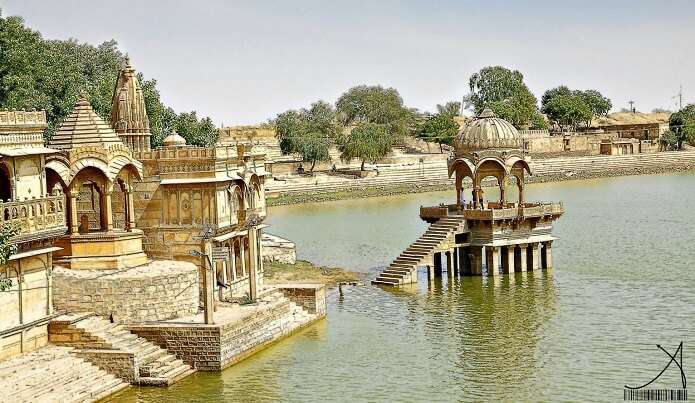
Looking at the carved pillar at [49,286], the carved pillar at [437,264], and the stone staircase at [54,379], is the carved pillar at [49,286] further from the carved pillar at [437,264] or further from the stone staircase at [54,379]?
the carved pillar at [437,264]

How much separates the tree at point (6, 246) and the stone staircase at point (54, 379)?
5.35 ft

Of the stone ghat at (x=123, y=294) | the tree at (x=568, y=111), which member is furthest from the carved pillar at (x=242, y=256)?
the tree at (x=568, y=111)

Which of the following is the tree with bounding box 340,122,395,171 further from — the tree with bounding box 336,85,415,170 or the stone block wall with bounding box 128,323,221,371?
the stone block wall with bounding box 128,323,221,371

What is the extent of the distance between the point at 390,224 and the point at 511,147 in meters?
19.6

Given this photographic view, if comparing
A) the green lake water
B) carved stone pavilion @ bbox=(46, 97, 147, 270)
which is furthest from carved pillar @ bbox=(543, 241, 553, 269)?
carved stone pavilion @ bbox=(46, 97, 147, 270)

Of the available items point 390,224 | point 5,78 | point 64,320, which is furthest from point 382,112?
point 64,320

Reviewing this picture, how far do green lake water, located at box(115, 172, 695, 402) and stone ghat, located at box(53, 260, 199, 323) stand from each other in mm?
1906

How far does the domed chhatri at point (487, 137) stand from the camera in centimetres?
3662

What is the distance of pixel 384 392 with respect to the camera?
21.2 m

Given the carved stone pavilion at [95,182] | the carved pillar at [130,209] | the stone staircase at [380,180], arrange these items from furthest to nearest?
the stone staircase at [380,180], the carved pillar at [130,209], the carved stone pavilion at [95,182]

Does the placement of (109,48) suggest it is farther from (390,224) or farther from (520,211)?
(520,211)

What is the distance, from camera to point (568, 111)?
111 meters

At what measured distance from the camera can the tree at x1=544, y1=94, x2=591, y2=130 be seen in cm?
11094

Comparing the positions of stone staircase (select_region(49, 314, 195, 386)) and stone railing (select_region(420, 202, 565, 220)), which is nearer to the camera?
stone staircase (select_region(49, 314, 195, 386))
